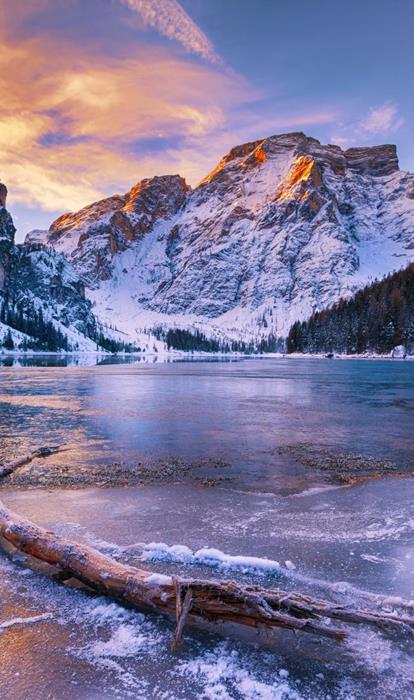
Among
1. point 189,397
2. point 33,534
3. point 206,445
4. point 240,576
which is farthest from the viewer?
point 189,397

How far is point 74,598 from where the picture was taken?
5652 mm

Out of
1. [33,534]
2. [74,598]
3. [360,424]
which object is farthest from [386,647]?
[360,424]

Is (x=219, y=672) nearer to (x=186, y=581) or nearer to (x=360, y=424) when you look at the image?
(x=186, y=581)

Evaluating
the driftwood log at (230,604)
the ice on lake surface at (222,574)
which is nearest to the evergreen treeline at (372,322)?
the ice on lake surface at (222,574)

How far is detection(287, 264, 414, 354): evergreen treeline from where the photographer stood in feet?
448

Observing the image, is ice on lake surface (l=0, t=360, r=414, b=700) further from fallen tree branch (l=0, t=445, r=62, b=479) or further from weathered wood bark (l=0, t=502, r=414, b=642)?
fallen tree branch (l=0, t=445, r=62, b=479)

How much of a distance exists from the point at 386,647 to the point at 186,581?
2224mm

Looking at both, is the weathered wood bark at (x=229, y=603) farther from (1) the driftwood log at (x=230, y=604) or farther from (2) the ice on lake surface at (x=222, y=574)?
(2) the ice on lake surface at (x=222, y=574)

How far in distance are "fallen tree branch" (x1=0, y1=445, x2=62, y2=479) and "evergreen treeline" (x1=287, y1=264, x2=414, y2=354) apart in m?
131

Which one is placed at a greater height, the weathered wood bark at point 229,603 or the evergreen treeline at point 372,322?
the evergreen treeline at point 372,322

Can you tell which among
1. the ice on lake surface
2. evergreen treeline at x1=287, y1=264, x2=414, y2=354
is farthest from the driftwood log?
evergreen treeline at x1=287, y1=264, x2=414, y2=354

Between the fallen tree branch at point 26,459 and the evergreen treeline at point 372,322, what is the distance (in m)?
131

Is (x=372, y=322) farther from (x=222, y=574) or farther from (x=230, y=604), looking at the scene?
(x=230, y=604)

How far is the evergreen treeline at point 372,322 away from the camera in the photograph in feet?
448
